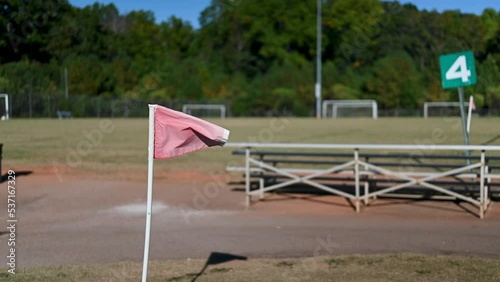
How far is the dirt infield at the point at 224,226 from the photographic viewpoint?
940 cm

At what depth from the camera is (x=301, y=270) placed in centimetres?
818

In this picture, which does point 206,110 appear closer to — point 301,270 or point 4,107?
point 4,107

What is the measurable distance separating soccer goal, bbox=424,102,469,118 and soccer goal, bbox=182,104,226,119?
20005mm

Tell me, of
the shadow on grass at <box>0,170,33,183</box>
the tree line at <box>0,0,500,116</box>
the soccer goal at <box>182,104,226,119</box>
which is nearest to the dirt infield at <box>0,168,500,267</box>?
the shadow on grass at <box>0,170,33,183</box>

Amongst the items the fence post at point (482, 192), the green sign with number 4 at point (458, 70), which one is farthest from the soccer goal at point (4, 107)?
the fence post at point (482, 192)

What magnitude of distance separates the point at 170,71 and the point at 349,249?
64246mm

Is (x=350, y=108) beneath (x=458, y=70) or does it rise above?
above

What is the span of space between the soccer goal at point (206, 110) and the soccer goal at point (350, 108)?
11146 millimetres

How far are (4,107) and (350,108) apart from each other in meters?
53.7

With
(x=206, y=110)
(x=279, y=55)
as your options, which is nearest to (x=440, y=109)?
(x=206, y=110)

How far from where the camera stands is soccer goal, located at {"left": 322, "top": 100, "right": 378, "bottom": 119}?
2815 inches

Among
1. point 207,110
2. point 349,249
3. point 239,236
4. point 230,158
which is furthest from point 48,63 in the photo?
point 207,110

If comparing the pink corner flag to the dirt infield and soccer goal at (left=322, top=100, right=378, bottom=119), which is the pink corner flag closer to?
the dirt infield

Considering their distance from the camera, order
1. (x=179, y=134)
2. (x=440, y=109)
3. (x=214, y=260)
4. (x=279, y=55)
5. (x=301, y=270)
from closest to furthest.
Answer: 1. (x=179, y=134)
2. (x=301, y=270)
3. (x=214, y=260)
4. (x=440, y=109)
5. (x=279, y=55)
